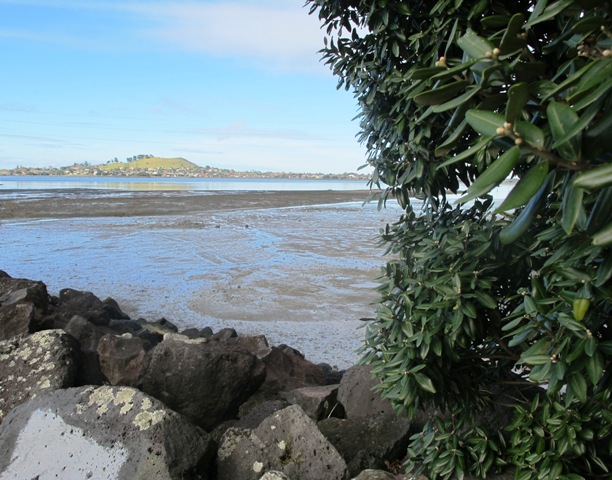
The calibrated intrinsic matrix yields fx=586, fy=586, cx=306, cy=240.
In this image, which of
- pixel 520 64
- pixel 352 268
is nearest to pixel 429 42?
pixel 520 64

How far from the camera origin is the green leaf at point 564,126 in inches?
54.0

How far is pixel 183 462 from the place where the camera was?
3420 millimetres

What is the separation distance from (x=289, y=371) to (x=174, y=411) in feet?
9.14

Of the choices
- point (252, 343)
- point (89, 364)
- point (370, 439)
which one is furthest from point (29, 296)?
point (370, 439)

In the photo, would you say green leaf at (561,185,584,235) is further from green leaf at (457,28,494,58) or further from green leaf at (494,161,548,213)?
green leaf at (457,28,494,58)

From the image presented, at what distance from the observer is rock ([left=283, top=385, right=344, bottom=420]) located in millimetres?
5008

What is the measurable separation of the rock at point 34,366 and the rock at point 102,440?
809 mm

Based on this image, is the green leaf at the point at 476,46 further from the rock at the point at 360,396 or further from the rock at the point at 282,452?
the rock at the point at 360,396

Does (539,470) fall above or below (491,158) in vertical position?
below

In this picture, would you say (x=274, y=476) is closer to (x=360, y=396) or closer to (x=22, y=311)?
(x=360, y=396)

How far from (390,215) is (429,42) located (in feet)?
84.7

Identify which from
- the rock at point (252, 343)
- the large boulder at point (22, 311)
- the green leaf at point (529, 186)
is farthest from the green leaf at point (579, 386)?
the large boulder at point (22, 311)

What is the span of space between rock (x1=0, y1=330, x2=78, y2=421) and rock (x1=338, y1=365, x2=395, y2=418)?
7.61 feet

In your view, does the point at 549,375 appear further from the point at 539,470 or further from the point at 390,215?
Result: the point at 390,215
